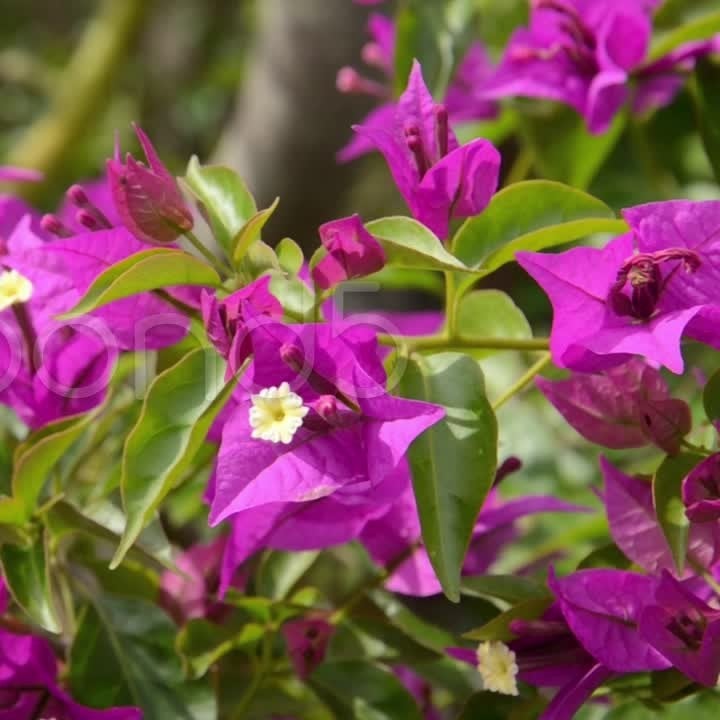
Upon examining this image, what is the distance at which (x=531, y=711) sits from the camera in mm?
750

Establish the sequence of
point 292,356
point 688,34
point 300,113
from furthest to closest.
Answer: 1. point 300,113
2. point 688,34
3. point 292,356

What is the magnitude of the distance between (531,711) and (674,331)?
25cm

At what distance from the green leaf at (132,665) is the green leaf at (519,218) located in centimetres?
29

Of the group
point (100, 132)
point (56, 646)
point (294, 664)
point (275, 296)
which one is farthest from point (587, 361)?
point (100, 132)

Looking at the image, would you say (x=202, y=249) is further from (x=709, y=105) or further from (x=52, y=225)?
(x=709, y=105)

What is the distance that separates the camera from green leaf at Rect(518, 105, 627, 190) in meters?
1.04

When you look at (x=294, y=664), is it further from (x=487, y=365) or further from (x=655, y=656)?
(x=487, y=365)

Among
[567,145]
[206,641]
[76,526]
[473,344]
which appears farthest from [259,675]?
[567,145]

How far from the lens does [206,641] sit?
786mm

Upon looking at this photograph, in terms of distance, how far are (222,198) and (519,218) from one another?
0.53 ft

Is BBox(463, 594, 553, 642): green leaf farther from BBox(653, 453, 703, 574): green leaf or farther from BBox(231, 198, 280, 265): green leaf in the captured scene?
BBox(231, 198, 280, 265): green leaf

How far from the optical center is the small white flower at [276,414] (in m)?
0.63

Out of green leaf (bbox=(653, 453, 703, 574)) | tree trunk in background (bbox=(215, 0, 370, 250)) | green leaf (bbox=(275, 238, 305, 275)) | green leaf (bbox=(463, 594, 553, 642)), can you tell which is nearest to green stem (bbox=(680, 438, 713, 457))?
green leaf (bbox=(653, 453, 703, 574))

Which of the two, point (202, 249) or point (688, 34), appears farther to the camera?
point (688, 34)
